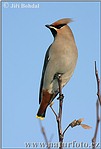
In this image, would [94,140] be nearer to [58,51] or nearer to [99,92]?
[99,92]

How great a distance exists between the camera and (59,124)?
2.09 meters

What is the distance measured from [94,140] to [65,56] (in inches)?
122

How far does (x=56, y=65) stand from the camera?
14.8 ft

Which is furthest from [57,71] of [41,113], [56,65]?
[41,113]

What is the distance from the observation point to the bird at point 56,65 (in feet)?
14.8

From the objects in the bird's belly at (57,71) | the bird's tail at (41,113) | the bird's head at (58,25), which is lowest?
the bird's tail at (41,113)

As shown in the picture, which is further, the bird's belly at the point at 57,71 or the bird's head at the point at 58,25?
the bird's head at the point at 58,25

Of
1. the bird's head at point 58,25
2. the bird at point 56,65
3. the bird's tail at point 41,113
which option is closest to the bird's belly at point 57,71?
the bird at point 56,65

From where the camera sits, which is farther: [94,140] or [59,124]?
[59,124]

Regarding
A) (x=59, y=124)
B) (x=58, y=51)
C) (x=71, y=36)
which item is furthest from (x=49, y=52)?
(x=59, y=124)

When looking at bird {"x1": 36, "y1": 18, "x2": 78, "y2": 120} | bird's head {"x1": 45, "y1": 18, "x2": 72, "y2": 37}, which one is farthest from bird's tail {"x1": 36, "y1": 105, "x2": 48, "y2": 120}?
bird's head {"x1": 45, "y1": 18, "x2": 72, "y2": 37}

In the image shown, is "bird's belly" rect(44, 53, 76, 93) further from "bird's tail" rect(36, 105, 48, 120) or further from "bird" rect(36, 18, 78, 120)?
"bird's tail" rect(36, 105, 48, 120)

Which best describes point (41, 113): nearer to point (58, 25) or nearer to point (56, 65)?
point (56, 65)

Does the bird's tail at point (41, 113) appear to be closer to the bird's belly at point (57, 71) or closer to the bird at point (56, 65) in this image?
the bird at point (56, 65)
